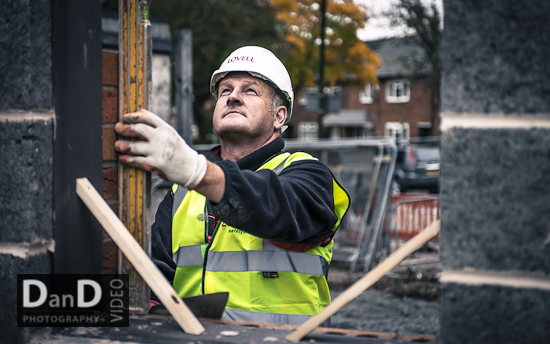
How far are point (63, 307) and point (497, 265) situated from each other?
134cm

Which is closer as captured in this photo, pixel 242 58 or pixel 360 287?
pixel 360 287

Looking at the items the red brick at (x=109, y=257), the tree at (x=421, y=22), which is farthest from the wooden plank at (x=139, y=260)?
the tree at (x=421, y=22)

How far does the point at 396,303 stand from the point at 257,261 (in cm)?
374

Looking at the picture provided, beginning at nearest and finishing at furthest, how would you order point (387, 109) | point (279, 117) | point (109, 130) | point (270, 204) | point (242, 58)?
point (109, 130)
point (270, 204)
point (242, 58)
point (279, 117)
point (387, 109)

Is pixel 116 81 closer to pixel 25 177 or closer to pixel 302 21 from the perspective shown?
pixel 25 177

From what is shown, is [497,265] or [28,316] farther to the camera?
[28,316]

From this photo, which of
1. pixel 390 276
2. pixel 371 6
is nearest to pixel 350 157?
pixel 390 276

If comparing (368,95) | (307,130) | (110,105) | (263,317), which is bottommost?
(263,317)

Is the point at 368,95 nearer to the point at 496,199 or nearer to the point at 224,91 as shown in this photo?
the point at 224,91

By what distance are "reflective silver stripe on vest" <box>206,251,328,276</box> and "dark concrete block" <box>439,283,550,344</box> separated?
1.18 meters

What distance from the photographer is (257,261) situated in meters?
2.40

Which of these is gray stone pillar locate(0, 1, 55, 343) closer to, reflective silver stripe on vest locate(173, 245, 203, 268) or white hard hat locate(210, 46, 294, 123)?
reflective silver stripe on vest locate(173, 245, 203, 268)

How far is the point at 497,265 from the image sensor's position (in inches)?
48.8

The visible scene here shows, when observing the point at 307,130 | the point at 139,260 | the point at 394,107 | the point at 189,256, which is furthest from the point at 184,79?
the point at 307,130
